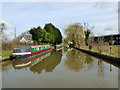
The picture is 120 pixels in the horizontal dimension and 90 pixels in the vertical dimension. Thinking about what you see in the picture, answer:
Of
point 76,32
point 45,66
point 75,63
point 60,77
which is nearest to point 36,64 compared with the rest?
point 45,66

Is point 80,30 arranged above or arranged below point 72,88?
above

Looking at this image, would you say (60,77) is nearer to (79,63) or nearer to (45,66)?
(45,66)

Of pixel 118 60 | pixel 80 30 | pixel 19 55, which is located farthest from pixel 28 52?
pixel 80 30

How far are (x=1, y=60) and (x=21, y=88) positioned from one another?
324 inches

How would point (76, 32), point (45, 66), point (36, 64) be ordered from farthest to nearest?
point (76, 32)
point (36, 64)
point (45, 66)

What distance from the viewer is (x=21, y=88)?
20.3 ft

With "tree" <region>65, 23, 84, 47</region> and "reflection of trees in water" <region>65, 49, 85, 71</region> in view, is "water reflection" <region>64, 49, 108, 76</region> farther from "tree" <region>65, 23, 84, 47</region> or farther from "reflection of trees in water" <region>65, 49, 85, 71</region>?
"tree" <region>65, 23, 84, 47</region>

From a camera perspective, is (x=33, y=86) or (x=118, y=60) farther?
(x=118, y=60)

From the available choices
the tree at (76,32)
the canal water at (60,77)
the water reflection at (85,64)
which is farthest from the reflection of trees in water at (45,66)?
the tree at (76,32)

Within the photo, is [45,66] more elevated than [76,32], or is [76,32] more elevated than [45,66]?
[76,32]

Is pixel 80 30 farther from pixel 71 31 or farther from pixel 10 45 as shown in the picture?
pixel 10 45

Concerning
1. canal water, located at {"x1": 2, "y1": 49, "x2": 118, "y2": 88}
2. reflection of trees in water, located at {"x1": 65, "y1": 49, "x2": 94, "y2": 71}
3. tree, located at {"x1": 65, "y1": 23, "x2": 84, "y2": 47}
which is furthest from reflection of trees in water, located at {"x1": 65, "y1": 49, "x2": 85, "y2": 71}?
tree, located at {"x1": 65, "y1": 23, "x2": 84, "y2": 47}

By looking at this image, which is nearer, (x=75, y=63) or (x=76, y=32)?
(x=75, y=63)

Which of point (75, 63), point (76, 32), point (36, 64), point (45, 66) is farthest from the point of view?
point (76, 32)
